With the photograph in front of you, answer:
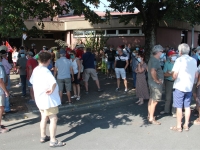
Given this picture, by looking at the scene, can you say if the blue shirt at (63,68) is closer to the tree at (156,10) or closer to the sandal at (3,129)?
the sandal at (3,129)

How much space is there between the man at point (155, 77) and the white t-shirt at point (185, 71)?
494 mm

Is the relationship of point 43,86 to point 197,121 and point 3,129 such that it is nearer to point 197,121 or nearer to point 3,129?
Result: point 3,129

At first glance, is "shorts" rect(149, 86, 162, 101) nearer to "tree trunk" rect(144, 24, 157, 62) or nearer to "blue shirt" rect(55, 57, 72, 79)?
"blue shirt" rect(55, 57, 72, 79)

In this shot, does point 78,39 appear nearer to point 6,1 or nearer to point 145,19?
point 145,19

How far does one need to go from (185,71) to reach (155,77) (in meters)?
0.68

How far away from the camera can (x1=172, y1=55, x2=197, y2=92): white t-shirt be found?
5.07 meters

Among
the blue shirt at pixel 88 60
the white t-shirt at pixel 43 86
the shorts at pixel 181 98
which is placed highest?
the blue shirt at pixel 88 60

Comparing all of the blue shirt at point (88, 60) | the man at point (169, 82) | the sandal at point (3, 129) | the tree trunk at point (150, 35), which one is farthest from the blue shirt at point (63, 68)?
the tree trunk at point (150, 35)

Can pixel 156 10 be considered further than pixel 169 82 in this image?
Yes

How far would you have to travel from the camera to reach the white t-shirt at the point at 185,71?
5.07m

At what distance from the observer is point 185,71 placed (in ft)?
16.7

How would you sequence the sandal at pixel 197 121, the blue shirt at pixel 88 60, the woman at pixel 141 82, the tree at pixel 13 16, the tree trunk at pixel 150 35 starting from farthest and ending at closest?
the tree trunk at pixel 150 35 < the blue shirt at pixel 88 60 < the woman at pixel 141 82 < the sandal at pixel 197 121 < the tree at pixel 13 16

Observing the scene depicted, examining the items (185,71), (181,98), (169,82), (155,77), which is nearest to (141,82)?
(169,82)

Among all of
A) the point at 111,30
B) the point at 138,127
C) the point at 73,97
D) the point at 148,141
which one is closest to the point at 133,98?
the point at 73,97
